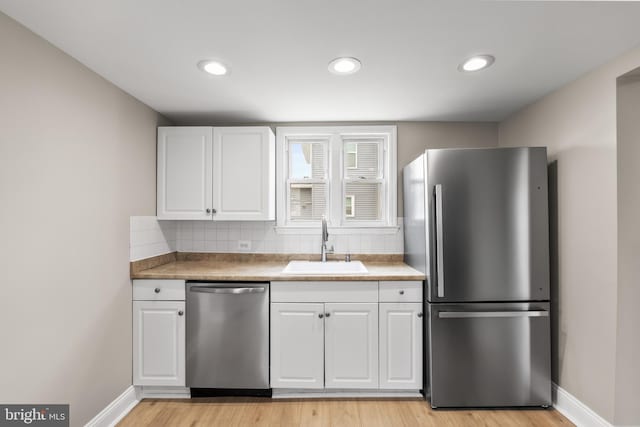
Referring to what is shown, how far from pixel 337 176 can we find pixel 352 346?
4.90 ft

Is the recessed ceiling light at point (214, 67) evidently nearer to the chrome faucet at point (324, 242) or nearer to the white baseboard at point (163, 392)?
the chrome faucet at point (324, 242)

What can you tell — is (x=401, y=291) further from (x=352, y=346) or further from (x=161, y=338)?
(x=161, y=338)

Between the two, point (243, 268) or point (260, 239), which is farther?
point (260, 239)

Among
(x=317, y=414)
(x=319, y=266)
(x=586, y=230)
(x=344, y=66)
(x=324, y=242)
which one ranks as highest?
(x=344, y=66)

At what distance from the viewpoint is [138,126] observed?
2363mm

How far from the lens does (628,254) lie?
1.71 metres

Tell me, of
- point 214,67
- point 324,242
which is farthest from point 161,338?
point 214,67

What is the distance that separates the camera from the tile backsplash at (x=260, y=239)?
2.91 m

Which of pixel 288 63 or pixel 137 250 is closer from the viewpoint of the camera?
pixel 288 63

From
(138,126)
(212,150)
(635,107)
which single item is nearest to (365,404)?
(212,150)

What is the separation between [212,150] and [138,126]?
0.55 metres

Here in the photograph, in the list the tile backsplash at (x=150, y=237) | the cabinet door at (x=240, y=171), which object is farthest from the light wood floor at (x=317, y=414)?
the cabinet door at (x=240, y=171)

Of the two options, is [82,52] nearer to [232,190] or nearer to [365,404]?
[232,190]

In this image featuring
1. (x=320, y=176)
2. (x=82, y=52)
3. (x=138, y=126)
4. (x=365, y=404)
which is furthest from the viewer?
(x=320, y=176)
